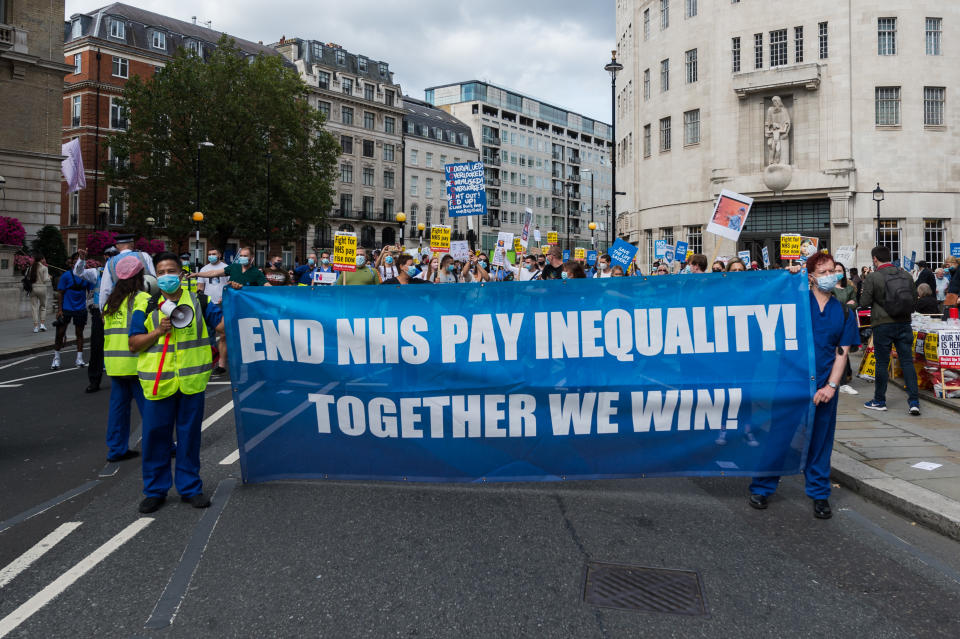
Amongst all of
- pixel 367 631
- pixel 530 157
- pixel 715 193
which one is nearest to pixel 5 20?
pixel 715 193

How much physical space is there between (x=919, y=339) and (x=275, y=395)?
29.6 ft

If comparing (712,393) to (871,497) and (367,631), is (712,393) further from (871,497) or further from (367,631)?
(367,631)

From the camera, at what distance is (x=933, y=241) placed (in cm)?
3478

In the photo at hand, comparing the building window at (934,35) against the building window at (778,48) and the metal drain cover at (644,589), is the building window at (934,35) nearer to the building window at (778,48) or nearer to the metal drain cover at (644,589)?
the building window at (778,48)

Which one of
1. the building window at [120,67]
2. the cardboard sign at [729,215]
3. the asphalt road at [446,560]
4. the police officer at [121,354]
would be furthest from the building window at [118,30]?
the asphalt road at [446,560]

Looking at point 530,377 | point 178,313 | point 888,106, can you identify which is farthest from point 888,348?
point 888,106

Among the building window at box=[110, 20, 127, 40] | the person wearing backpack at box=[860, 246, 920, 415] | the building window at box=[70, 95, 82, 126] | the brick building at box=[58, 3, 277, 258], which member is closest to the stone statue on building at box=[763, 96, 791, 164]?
the person wearing backpack at box=[860, 246, 920, 415]

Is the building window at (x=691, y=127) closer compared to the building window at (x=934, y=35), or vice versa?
the building window at (x=934, y=35)

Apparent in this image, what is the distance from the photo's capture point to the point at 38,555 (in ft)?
14.8

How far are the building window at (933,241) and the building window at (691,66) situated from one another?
1285cm

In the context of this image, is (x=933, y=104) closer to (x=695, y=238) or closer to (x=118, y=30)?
(x=695, y=238)

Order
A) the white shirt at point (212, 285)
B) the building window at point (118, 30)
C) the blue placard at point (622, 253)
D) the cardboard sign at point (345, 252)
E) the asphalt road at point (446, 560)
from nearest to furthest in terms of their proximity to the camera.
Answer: the asphalt road at point (446, 560) < the cardboard sign at point (345, 252) < the white shirt at point (212, 285) < the blue placard at point (622, 253) < the building window at point (118, 30)

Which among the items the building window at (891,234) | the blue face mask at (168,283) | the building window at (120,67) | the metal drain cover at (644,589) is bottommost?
the metal drain cover at (644,589)

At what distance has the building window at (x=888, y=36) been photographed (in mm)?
35000
